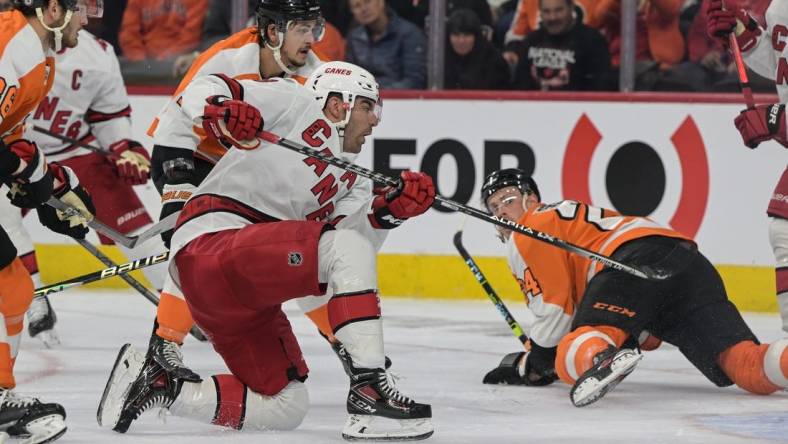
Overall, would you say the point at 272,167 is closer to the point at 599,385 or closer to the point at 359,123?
the point at 359,123

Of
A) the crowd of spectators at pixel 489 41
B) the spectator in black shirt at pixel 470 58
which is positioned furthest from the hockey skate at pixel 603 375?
the spectator in black shirt at pixel 470 58

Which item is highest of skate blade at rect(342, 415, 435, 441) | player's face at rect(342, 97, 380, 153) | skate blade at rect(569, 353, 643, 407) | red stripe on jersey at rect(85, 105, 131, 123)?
player's face at rect(342, 97, 380, 153)

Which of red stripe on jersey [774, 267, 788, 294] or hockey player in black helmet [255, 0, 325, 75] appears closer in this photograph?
hockey player in black helmet [255, 0, 325, 75]

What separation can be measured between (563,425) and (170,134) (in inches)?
51.9

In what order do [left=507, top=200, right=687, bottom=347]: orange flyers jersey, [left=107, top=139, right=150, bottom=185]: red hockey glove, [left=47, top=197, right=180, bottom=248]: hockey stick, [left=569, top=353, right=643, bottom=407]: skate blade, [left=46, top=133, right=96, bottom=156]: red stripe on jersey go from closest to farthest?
1. [left=569, top=353, right=643, bottom=407]: skate blade
2. [left=47, top=197, right=180, bottom=248]: hockey stick
3. [left=507, top=200, right=687, bottom=347]: orange flyers jersey
4. [left=107, top=139, right=150, bottom=185]: red hockey glove
5. [left=46, top=133, right=96, bottom=156]: red stripe on jersey

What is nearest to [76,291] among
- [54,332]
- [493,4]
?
[54,332]

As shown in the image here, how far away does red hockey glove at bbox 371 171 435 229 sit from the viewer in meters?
3.39

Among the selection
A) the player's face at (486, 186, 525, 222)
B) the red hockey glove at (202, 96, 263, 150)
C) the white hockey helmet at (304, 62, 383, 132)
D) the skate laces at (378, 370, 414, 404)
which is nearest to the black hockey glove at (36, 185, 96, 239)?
the red hockey glove at (202, 96, 263, 150)

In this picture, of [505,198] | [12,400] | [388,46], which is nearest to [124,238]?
[505,198]

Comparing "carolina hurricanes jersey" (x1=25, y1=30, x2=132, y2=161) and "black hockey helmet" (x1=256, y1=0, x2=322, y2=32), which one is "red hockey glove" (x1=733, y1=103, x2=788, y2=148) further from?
"carolina hurricanes jersey" (x1=25, y1=30, x2=132, y2=161)

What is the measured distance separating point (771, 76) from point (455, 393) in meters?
1.50

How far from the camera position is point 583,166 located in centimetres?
642

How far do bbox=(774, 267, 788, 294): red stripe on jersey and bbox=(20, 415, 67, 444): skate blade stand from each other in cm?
226

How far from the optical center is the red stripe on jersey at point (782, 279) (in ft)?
14.7
